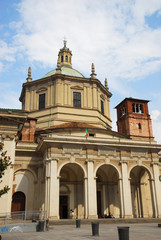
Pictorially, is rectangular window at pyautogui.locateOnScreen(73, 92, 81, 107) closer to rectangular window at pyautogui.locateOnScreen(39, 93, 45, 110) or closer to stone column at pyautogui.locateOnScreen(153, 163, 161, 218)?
rectangular window at pyautogui.locateOnScreen(39, 93, 45, 110)

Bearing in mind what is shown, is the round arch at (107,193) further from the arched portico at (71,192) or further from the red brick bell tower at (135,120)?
the red brick bell tower at (135,120)

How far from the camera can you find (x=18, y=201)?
25.1 metres

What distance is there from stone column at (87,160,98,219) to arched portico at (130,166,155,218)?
6.57 m

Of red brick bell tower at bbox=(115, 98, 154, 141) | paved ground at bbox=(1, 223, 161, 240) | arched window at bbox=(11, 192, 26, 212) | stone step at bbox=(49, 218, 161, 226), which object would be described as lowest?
stone step at bbox=(49, 218, 161, 226)

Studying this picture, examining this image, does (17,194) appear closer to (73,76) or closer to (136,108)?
(73,76)

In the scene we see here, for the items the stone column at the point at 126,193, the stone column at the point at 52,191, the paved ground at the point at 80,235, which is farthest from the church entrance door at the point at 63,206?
the paved ground at the point at 80,235

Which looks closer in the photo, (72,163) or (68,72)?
(72,163)

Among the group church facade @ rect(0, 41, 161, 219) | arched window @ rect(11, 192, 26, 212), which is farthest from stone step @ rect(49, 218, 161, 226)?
arched window @ rect(11, 192, 26, 212)

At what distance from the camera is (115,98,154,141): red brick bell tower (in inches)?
1547

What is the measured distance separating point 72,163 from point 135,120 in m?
19.4

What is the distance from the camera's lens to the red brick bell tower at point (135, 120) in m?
39.3

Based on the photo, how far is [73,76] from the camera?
34.6 metres

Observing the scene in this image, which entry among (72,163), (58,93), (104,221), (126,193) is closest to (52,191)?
(72,163)

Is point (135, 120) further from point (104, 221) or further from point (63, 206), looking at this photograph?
point (104, 221)
